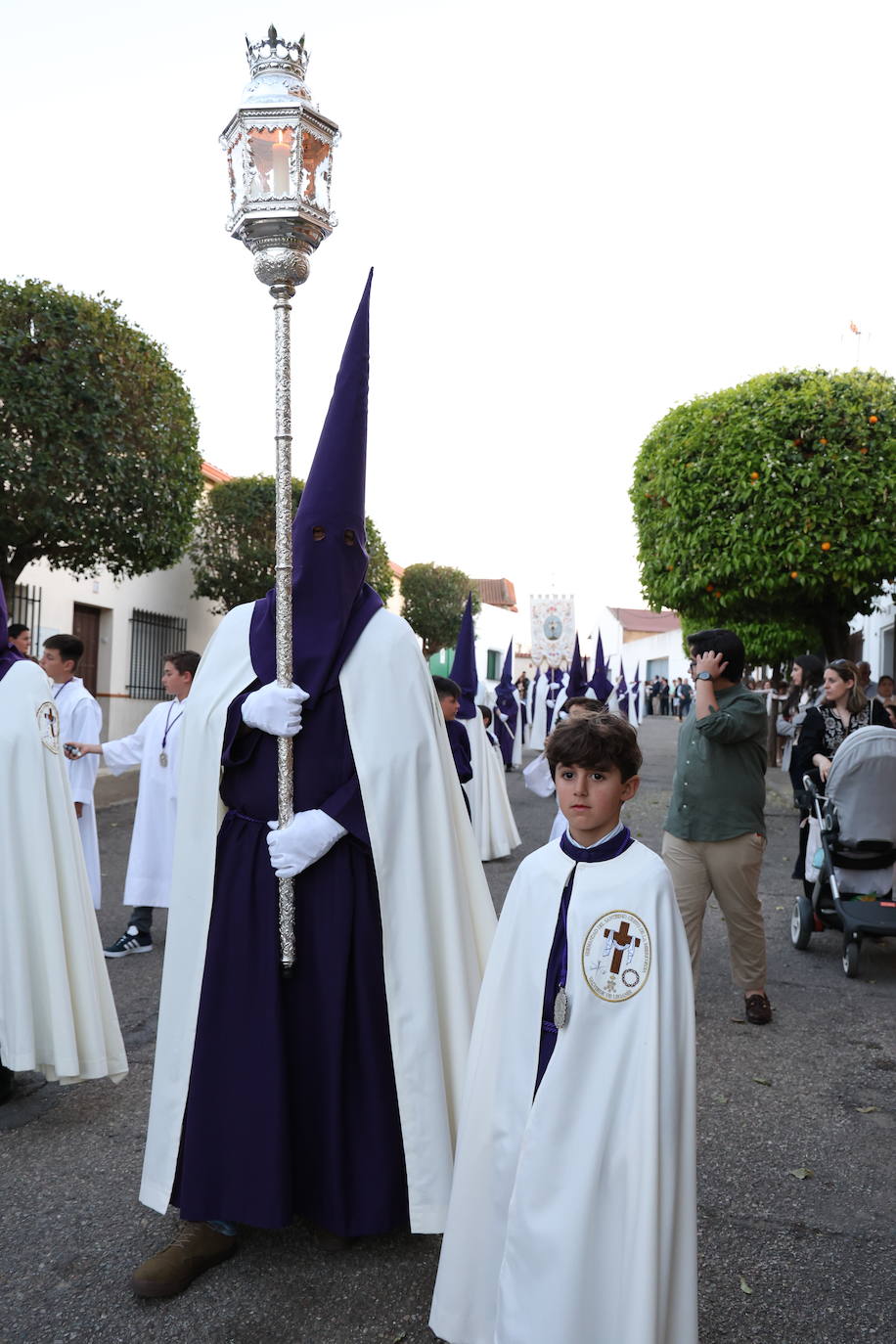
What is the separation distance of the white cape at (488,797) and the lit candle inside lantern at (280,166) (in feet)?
24.3

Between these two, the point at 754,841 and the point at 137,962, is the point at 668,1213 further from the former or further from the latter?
the point at 137,962

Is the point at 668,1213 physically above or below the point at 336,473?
below

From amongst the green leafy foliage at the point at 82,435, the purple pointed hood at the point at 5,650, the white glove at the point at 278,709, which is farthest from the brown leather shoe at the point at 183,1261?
the green leafy foliage at the point at 82,435

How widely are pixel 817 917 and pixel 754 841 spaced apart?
6.98ft

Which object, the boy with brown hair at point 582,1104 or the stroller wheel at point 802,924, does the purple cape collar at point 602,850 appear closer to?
the boy with brown hair at point 582,1104

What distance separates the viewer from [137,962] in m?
6.60

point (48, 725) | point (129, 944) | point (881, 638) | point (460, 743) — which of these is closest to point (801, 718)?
point (460, 743)

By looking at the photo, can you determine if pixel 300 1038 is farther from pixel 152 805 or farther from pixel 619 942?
pixel 152 805

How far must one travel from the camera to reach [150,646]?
22031mm

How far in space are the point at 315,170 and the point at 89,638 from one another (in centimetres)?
1766

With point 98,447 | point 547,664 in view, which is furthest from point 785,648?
point 547,664

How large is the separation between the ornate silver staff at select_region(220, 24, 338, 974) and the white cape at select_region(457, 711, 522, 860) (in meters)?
7.23

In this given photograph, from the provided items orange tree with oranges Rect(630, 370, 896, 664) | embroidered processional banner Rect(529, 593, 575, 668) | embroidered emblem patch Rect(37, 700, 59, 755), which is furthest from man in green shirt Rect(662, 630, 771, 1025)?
embroidered processional banner Rect(529, 593, 575, 668)

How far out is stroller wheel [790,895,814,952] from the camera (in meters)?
7.05
